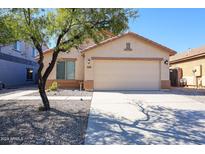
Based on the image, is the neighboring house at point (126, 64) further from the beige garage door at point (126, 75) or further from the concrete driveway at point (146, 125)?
the concrete driveway at point (146, 125)

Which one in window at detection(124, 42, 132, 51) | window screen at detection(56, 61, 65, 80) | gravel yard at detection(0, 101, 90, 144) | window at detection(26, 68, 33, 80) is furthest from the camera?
window at detection(26, 68, 33, 80)

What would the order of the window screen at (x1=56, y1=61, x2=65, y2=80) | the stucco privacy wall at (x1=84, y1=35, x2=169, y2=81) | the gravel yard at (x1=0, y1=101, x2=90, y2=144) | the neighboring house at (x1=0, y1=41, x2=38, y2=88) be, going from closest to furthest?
1. the gravel yard at (x1=0, y1=101, x2=90, y2=144)
2. the stucco privacy wall at (x1=84, y1=35, x2=169, y2=81)
3. the window screen at (x1=56, y1=61, x2=65, y2=80)
4. the neighboring house at (x1=0, y1=41, x2=38, y2=88)

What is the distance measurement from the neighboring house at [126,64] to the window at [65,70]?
0.89m

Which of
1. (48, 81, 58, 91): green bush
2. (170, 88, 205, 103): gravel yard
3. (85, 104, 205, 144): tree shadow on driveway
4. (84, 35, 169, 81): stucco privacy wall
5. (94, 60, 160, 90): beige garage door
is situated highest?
(84, 35, 169, 81): stucco privacy wall

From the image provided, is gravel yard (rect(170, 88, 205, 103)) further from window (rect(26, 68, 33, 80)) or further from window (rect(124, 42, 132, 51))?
window (rect(26, 68, 33, 80))

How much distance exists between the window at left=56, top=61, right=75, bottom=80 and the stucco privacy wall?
1.64m

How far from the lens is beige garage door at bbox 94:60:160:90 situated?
17406 mm

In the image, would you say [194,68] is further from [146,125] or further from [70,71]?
[146,125]

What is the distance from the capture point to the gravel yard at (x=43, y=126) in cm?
541

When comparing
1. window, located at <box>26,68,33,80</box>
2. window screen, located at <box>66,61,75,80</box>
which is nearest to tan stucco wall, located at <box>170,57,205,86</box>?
window screen, located at <box>66,61,75,80</box>

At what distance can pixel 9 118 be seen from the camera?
7.59 m

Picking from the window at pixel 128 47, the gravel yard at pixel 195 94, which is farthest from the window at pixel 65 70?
the gravel yard at pixel 195 94
